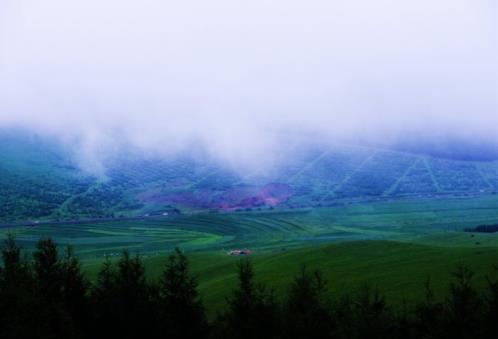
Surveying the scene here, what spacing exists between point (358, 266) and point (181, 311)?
159 ft

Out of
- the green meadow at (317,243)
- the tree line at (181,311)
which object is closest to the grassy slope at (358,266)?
the green meadow at (317,243)

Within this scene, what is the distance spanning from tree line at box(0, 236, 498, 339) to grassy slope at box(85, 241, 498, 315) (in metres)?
22.2

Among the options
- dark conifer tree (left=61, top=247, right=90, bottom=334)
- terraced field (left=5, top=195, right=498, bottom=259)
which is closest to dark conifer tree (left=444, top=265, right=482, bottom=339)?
dark conifer tree (left=61, top=247, right=90, bottom=334)

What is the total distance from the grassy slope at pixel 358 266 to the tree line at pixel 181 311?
22.2 metres

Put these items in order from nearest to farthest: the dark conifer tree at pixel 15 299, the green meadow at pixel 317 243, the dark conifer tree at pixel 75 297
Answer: the dark conifer tree at pixel 15 299 < the dark conifer tree at pixel 75 297 < the green meadow at pixel 317 243

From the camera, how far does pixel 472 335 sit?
33.6m

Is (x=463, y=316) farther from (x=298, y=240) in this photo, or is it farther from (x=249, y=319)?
(x=298, y=240)

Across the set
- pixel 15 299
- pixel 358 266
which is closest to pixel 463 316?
pixel 15 299

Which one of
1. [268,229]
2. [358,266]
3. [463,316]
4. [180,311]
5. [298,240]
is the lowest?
[358,266]

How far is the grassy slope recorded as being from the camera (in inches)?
2559

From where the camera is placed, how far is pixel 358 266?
80.5 metres

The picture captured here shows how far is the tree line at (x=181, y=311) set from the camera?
33.7 m

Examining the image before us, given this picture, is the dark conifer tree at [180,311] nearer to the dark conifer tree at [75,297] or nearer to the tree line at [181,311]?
the tree line at [181,311]

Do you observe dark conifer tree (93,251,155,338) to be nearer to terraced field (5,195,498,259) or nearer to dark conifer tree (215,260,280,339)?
dark conifer tree (215,260,280,339)
